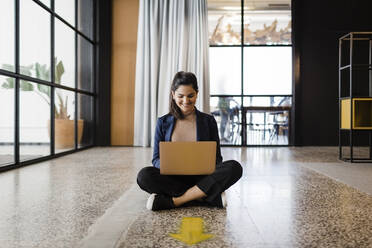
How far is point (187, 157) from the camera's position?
5.33ft

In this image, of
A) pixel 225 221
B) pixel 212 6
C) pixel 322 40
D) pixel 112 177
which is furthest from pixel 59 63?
pixel 322 40

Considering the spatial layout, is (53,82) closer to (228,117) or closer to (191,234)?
(228,117)

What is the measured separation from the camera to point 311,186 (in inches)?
90.4

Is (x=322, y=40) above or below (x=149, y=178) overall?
above

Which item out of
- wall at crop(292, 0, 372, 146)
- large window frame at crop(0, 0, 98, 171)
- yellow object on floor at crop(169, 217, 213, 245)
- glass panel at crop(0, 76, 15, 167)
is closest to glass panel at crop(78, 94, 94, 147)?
large window frame at crop(0, 0, 98, 171)

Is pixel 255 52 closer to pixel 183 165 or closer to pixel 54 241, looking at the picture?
pixel 183 165

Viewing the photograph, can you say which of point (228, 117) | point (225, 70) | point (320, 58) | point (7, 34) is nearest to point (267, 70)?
point (225, 70)

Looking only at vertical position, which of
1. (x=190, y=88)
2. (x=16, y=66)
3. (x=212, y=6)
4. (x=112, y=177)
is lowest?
(x=112, y=177)

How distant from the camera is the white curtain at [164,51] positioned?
524cm

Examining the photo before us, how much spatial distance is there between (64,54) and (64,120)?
76 centimetres

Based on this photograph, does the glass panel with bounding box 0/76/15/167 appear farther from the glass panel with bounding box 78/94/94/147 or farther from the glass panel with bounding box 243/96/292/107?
the glass panel with bounding box 243/96/292/107

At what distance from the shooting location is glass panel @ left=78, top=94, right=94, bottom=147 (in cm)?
474

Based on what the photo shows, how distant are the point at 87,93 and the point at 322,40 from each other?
11.5 feet

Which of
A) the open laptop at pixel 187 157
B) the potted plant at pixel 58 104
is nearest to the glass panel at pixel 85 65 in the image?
the potted plant at pixel 58 104
